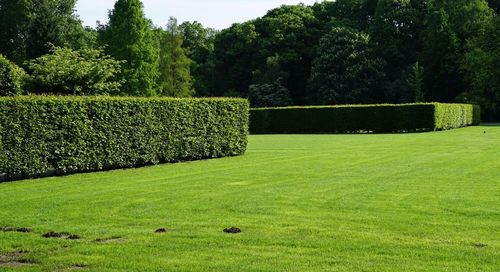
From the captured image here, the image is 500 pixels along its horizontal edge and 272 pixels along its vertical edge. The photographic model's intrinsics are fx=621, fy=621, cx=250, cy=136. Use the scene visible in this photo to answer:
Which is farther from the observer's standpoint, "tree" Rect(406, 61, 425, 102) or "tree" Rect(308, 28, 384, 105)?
"tree" Rect(308, 28, 384, 105)

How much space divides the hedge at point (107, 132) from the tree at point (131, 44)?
39821 mm

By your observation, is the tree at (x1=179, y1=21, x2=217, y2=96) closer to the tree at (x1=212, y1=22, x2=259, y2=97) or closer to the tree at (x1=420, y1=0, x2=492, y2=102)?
the tree at (x1=212, y1=22, x2=259, y2=97)

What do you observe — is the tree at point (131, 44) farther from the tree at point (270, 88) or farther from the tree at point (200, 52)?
the tree at point (270, 88)

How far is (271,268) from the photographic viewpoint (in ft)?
22.7

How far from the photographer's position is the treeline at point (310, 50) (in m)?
64.4

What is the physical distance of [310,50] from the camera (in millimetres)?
81125

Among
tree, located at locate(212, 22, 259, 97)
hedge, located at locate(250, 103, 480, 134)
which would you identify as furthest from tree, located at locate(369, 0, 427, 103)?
hedge, located at locate(250, 103, 480, 134)

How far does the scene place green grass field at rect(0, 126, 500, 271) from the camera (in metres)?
7.34

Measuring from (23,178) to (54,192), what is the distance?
11.9ft

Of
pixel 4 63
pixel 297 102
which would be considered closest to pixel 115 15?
pixel 297 102

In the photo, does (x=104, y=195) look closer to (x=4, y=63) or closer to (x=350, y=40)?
(x=4, y=63)

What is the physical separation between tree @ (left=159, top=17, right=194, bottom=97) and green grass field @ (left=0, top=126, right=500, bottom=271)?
5733 centimetres

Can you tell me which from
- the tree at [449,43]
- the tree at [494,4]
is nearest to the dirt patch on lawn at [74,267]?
the tree at [449,43]

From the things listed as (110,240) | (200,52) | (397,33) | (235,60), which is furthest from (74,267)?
(200,52)
